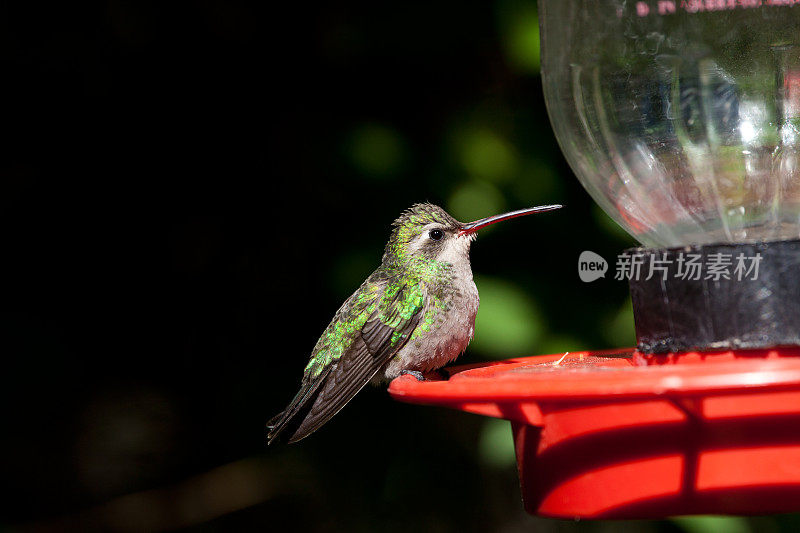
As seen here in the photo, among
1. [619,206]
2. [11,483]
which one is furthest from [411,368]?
[11,483]

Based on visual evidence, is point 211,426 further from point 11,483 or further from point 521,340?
point 521,340

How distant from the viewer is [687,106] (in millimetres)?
2137

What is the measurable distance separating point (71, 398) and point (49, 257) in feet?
1.82

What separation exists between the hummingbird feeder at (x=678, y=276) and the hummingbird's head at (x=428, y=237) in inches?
29.8

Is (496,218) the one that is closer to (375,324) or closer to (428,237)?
(428,237)

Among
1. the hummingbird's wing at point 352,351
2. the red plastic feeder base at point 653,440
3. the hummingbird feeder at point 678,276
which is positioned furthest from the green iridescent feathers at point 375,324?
the red plastic feeder base at point 653,440

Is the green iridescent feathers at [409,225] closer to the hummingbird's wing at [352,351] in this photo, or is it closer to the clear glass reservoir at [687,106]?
the hummingbird's wing at [352,351]

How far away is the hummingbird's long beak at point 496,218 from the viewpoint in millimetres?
2820

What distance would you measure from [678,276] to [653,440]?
339mm

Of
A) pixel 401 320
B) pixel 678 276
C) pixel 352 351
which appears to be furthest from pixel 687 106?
pixel 352 351

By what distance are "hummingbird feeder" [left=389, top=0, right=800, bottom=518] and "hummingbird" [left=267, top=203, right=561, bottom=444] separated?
58 centimetres

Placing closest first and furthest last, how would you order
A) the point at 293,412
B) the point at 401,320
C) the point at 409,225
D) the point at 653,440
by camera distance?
the point at 653,440, the point at 293,412, the point at 401,320, the point at 409,225

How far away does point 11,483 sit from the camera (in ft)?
13.4

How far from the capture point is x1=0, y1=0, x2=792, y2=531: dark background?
3.08 metres
